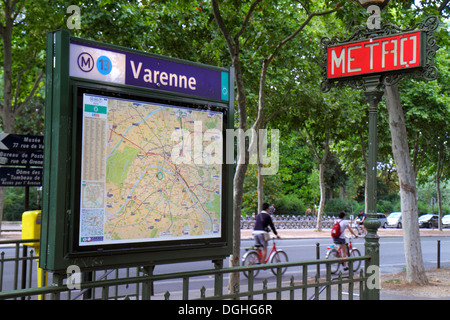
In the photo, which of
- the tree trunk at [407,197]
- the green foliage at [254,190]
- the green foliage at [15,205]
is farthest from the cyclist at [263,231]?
the green foliage at [254,190]

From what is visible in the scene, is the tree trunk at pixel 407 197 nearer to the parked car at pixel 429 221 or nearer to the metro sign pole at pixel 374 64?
the metro sign pole at pixel 374 64

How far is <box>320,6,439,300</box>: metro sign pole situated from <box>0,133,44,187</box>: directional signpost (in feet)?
13.7

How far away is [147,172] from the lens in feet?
13.0

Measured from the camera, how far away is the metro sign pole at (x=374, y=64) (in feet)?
18.5

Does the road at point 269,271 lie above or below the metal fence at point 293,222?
above

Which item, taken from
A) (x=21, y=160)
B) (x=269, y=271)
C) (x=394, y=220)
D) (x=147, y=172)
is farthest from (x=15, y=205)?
(x=394, y=220)

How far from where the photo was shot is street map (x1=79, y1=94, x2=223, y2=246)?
11.8 feet

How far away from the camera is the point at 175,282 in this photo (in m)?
12.9

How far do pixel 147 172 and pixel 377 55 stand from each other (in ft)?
11.3

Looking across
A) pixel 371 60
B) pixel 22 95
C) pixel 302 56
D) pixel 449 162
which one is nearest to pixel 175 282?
pixel 371 60

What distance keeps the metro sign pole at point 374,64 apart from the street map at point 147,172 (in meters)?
2.15

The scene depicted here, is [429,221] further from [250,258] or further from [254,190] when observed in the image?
[250,258]

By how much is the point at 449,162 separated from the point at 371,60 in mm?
38484

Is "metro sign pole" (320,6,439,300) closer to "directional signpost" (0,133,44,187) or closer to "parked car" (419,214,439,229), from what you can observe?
"directional signpost" (0,133,44,187)
